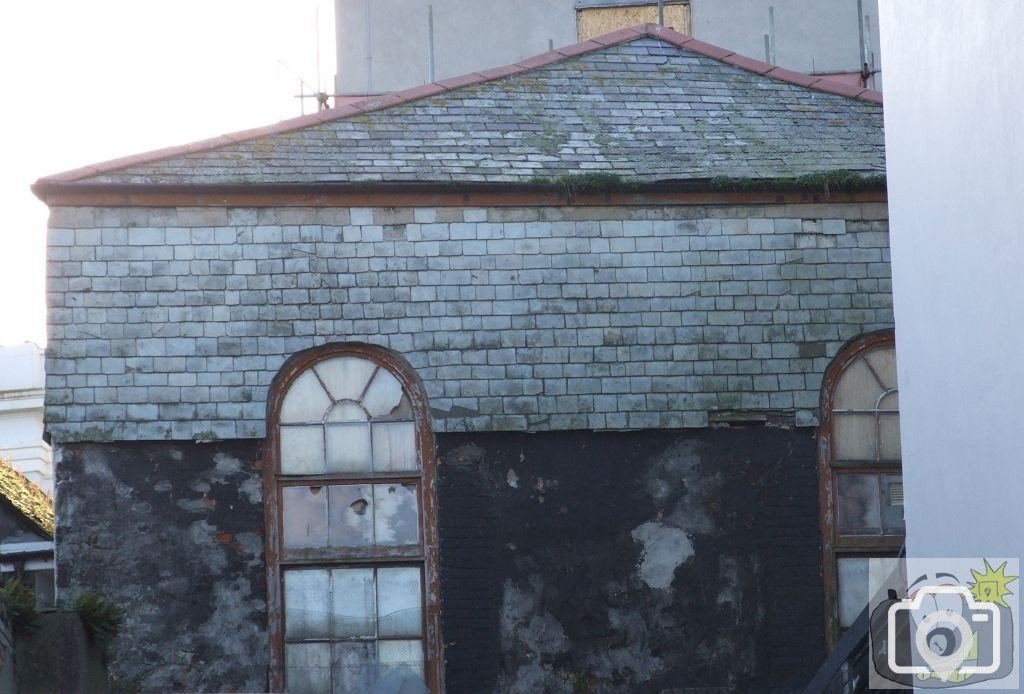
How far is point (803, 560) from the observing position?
506 inches

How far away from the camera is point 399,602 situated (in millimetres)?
12695

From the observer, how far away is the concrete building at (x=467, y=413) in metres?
12.6

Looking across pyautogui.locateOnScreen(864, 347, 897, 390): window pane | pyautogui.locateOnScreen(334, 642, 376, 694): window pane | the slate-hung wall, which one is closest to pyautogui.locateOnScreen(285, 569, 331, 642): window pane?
pyautogui.locateOnScreen(334, 642, 376, 694): window pane

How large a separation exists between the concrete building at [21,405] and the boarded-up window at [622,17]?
1233cm

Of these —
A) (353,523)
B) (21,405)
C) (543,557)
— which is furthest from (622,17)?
(21,405)

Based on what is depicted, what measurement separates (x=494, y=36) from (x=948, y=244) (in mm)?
15489

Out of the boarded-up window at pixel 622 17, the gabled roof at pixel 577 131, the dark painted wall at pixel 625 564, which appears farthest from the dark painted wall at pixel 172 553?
the boarded-up window at pixel 622 17

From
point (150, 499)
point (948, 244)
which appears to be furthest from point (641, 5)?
point (948, 244)

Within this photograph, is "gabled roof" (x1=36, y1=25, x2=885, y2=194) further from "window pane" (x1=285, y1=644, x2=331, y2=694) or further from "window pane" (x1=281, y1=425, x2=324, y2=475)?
"window pane" (x1=285, y1=644, x2=331, y2=694)

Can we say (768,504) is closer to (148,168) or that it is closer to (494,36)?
(148,168)

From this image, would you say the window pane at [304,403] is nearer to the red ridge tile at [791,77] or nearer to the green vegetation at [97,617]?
the green vegetation at [97,617]

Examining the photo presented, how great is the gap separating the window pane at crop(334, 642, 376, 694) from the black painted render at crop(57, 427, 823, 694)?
0.61 m

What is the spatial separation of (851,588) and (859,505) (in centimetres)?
71

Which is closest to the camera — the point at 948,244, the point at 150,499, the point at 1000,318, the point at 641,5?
the point at 1000,318
